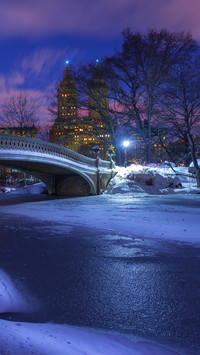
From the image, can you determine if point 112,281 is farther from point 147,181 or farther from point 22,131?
point 22,131

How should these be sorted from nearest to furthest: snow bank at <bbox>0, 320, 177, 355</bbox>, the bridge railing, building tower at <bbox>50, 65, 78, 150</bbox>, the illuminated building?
snow bank at <bbox>0, 320, 177, 355</bbox> → the bridge railing → building tower at <bbox>50, 65, 78, 150</bbox> → the illuminated building

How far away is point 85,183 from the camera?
75.3 ft

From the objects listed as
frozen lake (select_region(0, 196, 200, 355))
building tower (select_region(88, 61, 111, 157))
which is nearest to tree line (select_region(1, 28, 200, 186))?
building tower (select_region(88, 61, 111, 157))

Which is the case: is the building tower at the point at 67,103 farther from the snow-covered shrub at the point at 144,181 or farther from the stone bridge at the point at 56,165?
the snow-covered shrub at the point at 144,181

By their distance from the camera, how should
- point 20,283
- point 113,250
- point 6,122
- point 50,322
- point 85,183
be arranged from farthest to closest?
1. point 6,122
2. point 85,183
3. point 113,250
4. point 20,283
5. point 50,322

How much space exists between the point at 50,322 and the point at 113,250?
2.58 metres

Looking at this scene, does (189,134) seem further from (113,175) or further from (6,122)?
(6,122)

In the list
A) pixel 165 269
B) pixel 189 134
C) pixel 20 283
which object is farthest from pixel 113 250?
→ pixel 189 134

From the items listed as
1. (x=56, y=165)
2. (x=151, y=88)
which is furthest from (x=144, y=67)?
(x=56, y=165)

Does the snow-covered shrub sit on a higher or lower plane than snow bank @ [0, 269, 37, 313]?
higher

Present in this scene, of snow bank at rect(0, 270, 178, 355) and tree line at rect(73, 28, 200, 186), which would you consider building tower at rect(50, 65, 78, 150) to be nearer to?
tree line at rect(73, 28, 200, 186)

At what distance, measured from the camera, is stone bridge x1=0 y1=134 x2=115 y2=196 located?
545 inches

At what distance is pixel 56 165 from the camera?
17.3 m

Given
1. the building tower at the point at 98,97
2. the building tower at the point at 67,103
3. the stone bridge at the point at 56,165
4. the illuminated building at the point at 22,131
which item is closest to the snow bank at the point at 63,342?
the stone bridge at the point at 56,165
